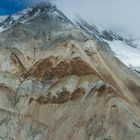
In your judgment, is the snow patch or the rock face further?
the snow patch

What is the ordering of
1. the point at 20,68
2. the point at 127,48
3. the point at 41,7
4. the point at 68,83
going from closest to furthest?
1. the point at 68,83
2. the point at 20,68
3. the point at 41,7
4. the point at 127,48

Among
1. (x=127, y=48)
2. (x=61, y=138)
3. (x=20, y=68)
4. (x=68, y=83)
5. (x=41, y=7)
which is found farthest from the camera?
(x=127, y=48)

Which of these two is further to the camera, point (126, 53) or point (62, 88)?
point (126, 53)

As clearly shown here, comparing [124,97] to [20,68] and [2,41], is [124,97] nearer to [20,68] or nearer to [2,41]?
[20,68]

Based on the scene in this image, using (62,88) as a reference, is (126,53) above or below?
below

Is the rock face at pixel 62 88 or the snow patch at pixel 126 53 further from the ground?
the rock face at pixel 62 88

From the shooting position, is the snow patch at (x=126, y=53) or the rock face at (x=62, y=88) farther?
the snow patch at (x=126, y=53)

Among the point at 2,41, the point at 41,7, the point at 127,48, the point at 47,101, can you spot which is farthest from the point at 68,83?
the point at 127,48

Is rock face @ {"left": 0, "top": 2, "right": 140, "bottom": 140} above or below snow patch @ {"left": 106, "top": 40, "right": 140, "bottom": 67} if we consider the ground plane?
above
